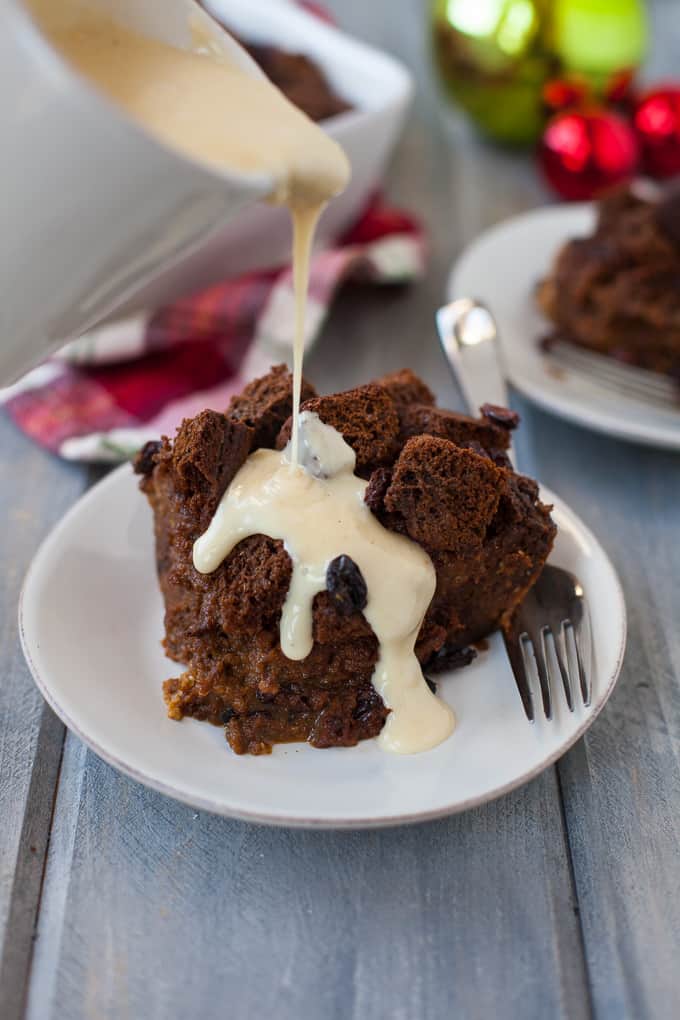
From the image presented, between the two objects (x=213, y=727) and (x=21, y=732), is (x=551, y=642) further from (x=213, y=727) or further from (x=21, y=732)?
(x=21, y=732)

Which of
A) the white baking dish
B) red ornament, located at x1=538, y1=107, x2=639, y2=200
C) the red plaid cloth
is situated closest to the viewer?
the red plaid cloth

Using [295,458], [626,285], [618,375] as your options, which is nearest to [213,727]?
[295,458]

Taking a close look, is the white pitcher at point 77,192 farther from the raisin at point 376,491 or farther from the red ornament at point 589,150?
the red ornament at point 589,150

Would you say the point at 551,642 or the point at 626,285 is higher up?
the point at 626,285

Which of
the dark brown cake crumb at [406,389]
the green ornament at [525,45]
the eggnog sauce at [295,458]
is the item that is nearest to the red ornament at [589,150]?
the green ornament at [525,45]

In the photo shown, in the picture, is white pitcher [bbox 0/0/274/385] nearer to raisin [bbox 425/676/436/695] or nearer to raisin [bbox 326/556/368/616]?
raisin [bbox 326/556/368/616]

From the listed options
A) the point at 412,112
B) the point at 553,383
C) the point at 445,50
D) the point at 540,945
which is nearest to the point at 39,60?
the point at 540,945

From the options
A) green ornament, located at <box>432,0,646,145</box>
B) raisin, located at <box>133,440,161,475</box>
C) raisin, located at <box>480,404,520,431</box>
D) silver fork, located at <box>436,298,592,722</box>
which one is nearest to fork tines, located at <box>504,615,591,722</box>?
silver fork, located at <box>436,298,592,722</box>
